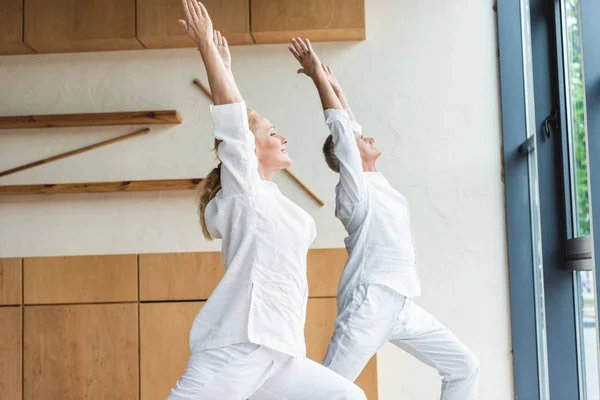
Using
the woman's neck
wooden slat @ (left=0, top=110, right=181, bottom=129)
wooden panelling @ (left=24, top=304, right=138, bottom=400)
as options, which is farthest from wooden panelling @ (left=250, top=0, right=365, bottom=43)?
the woman's neck

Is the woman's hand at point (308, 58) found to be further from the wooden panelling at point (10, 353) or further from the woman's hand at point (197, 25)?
the wooden panelling at point (10, 353)

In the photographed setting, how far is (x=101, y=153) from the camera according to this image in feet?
16.8

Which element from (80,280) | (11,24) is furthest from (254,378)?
(11,24)

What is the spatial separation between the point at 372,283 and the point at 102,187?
2338 mm

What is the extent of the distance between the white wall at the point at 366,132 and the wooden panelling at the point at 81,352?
63 centimetres

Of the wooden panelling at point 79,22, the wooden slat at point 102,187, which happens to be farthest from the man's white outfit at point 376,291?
the wooden panelling at point 79,22

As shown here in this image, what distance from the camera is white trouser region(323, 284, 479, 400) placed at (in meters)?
3.15

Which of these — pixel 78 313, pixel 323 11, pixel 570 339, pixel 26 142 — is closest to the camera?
pixel 570 339

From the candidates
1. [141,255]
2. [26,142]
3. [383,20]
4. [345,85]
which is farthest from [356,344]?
[26,142]

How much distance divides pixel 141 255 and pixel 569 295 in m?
2.33

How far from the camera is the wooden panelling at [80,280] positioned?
450 centimetres

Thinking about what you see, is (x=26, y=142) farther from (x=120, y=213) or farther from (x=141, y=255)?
(x=141, y=255)

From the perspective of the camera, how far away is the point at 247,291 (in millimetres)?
2289

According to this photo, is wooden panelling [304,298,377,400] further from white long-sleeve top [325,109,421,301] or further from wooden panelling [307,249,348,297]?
white long-sleeve top [325,109,421,301]
